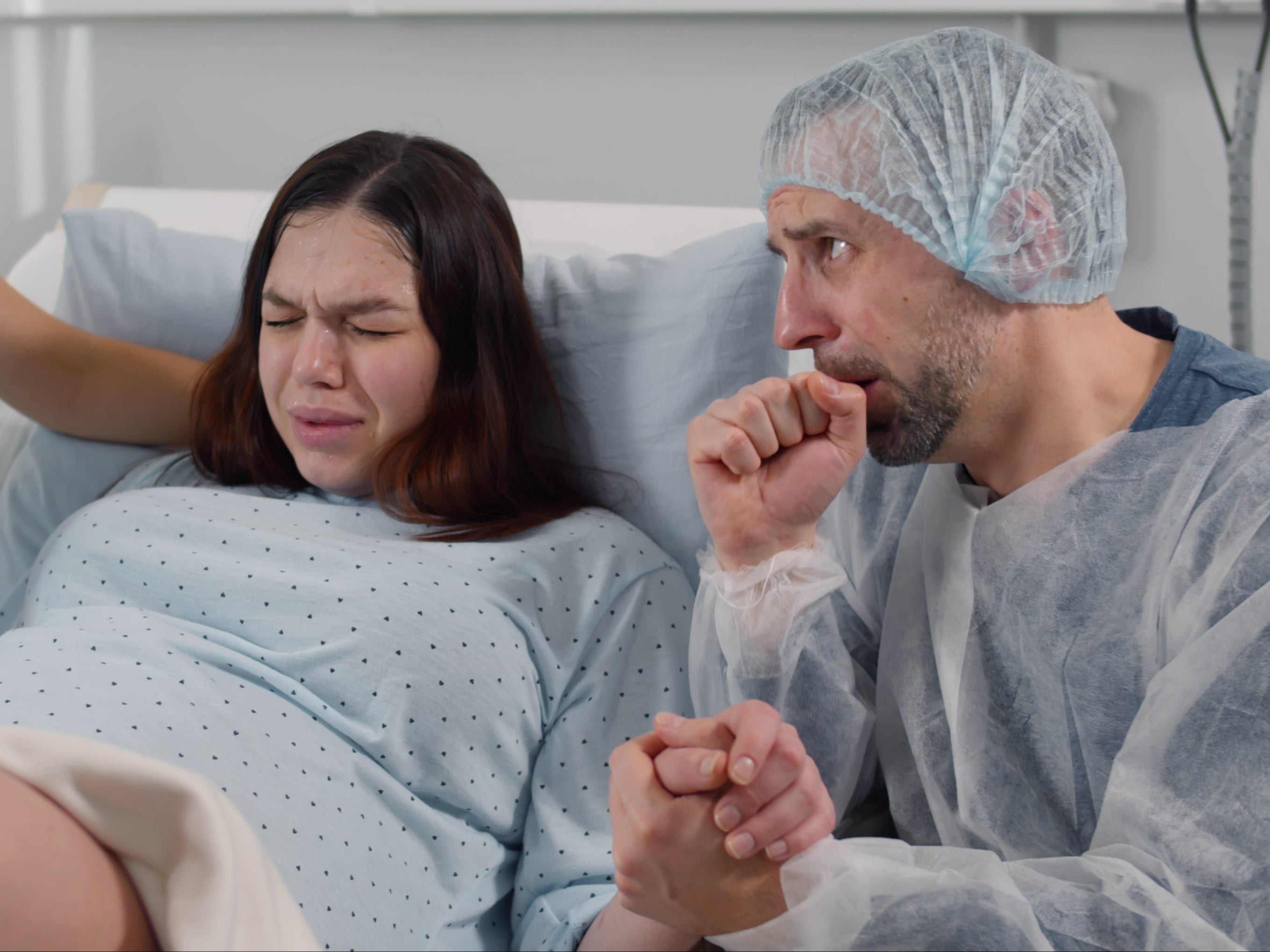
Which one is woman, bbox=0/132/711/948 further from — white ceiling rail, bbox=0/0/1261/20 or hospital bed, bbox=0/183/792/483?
white ceiling rail, bbox=0/0/1261/20

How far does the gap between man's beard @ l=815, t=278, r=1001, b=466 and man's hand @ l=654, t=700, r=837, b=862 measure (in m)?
0.30

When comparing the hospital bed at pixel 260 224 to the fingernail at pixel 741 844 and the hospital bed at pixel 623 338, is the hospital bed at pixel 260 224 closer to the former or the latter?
the hospital bed at pixel 623 338

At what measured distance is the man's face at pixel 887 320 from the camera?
892 millimetres

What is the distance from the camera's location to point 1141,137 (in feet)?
5.28

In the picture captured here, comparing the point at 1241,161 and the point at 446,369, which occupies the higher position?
the point at 1241,161

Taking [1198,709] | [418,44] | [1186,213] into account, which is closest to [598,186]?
[418,44]

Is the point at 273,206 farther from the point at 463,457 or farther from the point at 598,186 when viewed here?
the point at 598,186

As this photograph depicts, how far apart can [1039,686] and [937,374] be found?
0.27 metres

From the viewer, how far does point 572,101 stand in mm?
1820

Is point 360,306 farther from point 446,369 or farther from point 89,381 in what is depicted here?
point 89,381

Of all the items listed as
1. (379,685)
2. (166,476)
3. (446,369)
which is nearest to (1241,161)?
Result: (446,369)

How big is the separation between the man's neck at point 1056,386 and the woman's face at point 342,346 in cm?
59

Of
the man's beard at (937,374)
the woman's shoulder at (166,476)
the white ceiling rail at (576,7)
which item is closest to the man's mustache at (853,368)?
the man's beard at (937,374)

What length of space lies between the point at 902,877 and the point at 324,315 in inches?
31.7
